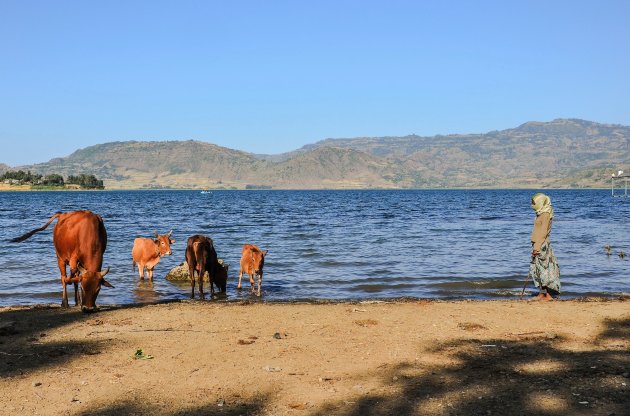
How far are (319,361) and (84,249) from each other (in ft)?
20.5

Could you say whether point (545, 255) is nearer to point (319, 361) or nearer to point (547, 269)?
point (547, 269)

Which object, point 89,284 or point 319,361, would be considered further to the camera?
point 89,284

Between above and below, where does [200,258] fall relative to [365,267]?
above

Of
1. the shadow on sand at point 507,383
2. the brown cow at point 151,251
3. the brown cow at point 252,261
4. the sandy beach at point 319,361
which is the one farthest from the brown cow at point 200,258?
the shadow on sand at point 507,383

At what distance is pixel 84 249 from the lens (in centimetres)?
1259

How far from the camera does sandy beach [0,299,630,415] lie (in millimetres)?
6969

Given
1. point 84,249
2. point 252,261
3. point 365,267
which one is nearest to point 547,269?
point 252,261

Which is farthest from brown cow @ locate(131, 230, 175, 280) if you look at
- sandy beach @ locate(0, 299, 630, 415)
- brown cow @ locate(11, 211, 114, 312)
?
sandy beach @ locate(0, 299, 630, 415)

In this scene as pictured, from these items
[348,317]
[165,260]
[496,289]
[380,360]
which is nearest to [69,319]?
[348,317]

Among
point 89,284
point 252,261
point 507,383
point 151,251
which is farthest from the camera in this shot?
point 151,251

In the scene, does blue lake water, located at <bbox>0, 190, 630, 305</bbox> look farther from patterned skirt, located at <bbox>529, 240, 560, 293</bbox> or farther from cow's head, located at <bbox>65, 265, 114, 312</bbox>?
cow's head, located at <bbox>65, 265, 114, 312</bbox>

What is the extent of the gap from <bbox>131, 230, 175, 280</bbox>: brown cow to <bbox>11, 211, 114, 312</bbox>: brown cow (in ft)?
17.8

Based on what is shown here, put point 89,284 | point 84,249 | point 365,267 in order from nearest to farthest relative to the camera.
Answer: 1. point 89,284
2. point 84,249
3. point 365,267

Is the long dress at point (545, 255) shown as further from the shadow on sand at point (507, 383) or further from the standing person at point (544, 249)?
the shadow on sand at point (507, 383)
